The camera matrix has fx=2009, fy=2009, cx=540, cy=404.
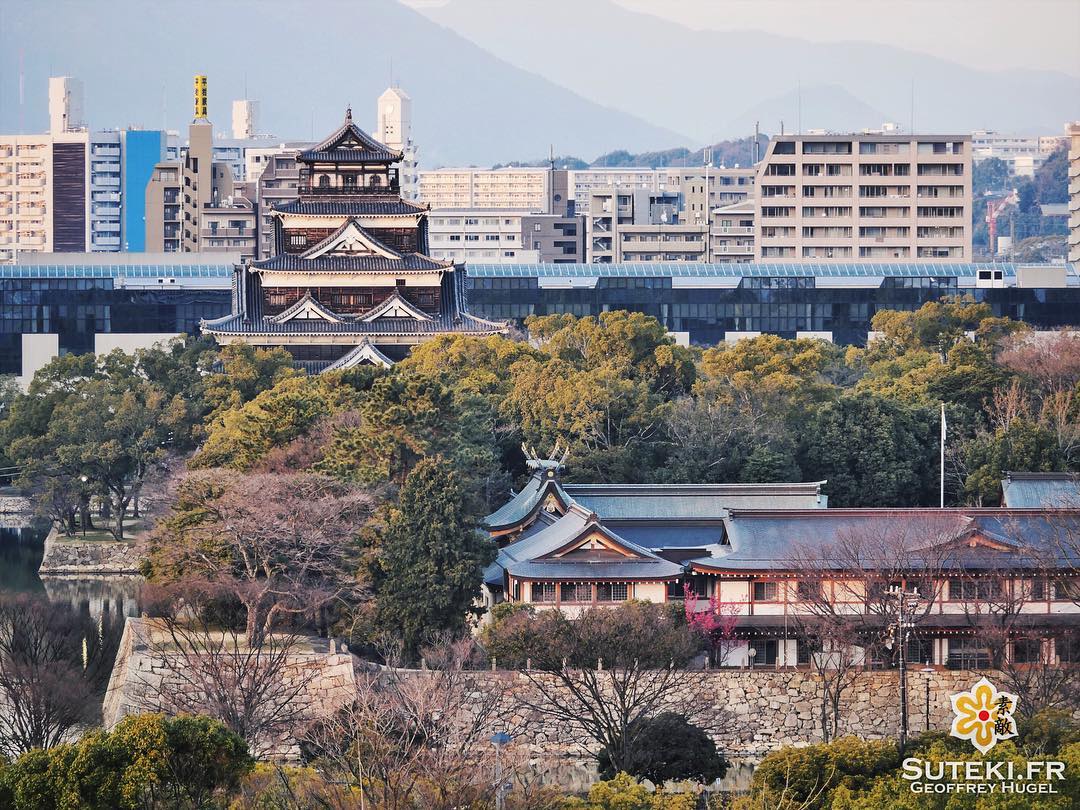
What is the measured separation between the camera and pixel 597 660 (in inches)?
1215

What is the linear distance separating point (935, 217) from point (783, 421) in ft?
161

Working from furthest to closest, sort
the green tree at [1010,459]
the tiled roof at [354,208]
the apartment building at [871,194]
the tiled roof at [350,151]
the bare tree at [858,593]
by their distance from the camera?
the apartment building at [871,194] < the tiled roof at [350,151] < the tiled roof at [354,208] < the green tree at [1010,459] < the bare tree at [858,593]

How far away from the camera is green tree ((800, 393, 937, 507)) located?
42469mm

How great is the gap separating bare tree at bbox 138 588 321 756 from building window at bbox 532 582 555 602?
3.89 m

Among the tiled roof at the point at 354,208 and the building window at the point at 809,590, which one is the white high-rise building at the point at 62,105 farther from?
the building window at the point at 809,590

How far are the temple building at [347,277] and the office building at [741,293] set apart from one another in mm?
22361

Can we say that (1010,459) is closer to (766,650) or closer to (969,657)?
(969,657)

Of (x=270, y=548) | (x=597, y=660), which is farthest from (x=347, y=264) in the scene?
(x=597, y=660)

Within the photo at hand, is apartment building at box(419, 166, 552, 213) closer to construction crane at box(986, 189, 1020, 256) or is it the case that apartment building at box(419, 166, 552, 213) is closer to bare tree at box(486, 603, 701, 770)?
construction crane at box(986, 189, 1020, 256)

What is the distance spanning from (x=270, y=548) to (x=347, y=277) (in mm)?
24287

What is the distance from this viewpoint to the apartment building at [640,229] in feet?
351

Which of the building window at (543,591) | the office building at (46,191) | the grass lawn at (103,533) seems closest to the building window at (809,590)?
the building window at (543,591)

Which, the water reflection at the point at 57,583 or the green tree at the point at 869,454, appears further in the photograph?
the water reflection at the point at 57,583

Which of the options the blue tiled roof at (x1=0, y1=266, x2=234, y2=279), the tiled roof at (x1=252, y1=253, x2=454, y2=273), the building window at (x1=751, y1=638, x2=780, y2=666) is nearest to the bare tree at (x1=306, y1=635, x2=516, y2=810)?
the building window at (x1=751, y1=638, x2=780, y2=666)
